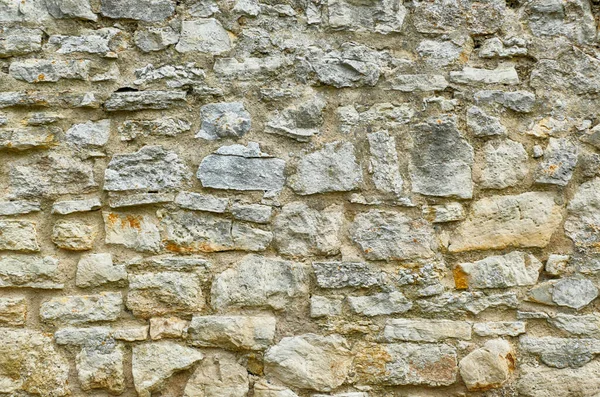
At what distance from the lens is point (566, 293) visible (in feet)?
7.89

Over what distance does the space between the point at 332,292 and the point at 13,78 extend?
5.04ft

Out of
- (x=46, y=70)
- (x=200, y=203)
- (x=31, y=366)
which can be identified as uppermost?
(x=46, y=70)

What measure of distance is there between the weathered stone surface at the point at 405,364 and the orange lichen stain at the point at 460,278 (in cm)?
26

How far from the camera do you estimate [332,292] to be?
7.82ft

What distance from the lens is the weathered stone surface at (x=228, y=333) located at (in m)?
2.33

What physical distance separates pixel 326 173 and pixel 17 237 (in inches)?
48.7

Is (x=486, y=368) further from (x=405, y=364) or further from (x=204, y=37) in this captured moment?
(x=204, y=37)

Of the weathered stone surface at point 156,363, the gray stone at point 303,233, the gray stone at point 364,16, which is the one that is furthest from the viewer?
the gray stone at point 364,16

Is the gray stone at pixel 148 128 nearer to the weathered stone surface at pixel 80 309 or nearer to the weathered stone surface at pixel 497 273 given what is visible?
the weathered stone surface at pixel 80 309

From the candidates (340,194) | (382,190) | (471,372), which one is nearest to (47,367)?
(340,194)

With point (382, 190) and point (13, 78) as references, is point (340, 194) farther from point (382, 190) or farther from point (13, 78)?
point (13, 78)

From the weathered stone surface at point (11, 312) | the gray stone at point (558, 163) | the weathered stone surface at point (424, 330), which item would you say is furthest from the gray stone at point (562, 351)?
the weathered stone surface at point (11, 312)

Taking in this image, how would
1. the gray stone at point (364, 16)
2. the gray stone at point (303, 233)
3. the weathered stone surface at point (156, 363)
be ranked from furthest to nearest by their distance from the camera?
the gray stone at point (364, 16) → the gray stone at point (303, 233) → the weathered stone surface at point (156, 363)

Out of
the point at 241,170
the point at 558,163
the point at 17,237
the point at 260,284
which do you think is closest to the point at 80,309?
the point at 17,237
